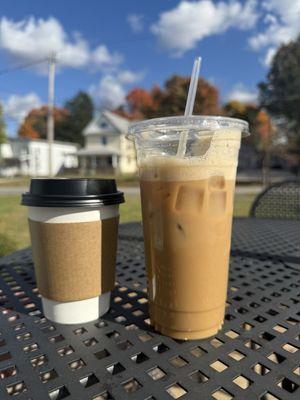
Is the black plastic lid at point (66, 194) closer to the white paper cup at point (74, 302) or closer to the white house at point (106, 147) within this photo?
the white paper cup at point (74, 302)

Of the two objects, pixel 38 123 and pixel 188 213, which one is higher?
pixel 38 123

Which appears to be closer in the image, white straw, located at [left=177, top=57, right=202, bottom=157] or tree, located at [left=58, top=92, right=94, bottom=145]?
white straw, located at [left=177, top=57, right=202, bottom=157]

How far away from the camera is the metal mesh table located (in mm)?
569

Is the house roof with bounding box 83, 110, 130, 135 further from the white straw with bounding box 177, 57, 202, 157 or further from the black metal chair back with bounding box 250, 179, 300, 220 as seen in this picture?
the white straw with bounding box 177, 57, 202, 157

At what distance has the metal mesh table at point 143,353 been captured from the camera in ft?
1.87

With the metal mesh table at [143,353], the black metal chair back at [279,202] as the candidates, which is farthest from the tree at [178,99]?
the metal mesh table at [143,353]

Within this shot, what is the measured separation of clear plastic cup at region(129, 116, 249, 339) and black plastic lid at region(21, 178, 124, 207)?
11cm

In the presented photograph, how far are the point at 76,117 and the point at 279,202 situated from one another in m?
44.2

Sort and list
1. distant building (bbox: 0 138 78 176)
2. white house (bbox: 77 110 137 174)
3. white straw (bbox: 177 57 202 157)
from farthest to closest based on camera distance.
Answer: distant building (bbox: 0 138 78 176)
white house (bbox: 77 110 137 174)
white straw (bbox: 177 57 202 157)

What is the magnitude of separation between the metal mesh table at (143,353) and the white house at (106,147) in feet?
87.1

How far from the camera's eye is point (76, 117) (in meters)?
43.8

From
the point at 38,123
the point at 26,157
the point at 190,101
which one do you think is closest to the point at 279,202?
the point at 190,101

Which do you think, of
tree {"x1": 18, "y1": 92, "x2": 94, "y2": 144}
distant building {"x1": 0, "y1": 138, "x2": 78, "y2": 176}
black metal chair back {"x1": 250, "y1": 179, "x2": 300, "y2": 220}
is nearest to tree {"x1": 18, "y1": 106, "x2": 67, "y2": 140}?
tree {"x1": 18, "y1": 92, "x2": 94, "y2": 144}

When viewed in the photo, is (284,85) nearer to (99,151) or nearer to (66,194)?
(99,151)
